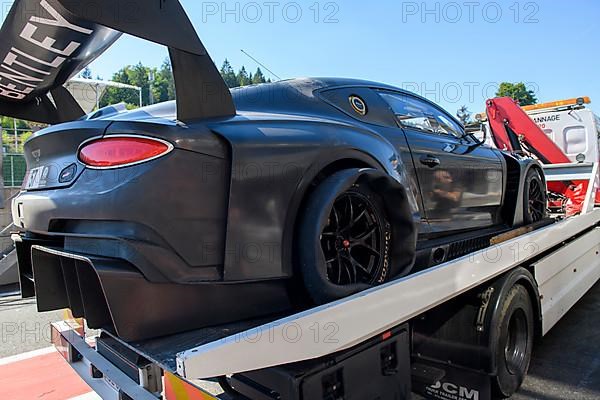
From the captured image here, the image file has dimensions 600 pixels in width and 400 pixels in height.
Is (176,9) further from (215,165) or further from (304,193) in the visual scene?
(304,193)

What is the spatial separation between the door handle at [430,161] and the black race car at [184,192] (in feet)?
1.59

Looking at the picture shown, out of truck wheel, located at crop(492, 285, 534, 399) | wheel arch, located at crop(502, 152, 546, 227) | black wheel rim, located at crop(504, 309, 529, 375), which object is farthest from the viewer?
wheel arch, located at crop(502, 152, 546, 227)

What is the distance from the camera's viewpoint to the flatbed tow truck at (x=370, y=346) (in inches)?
65.3

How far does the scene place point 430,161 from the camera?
314 centimetres

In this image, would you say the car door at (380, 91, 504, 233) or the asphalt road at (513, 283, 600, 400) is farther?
the asphalt road at (513, 283, 600, 400)

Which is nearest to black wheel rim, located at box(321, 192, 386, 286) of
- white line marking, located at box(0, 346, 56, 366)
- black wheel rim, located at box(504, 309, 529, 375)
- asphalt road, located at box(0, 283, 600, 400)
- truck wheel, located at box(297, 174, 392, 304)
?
truck wheel, located at box(297, 174, 392, 304)

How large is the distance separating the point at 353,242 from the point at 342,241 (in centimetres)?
7

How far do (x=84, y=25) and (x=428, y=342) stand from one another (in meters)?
2.65

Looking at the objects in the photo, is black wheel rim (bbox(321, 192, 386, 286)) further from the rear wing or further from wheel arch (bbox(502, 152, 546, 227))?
wheel arch (bbox(502, 152, 546, 227))

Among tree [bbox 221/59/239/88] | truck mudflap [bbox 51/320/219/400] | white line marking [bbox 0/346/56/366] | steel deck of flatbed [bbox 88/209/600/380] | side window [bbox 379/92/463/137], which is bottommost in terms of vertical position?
white line marking [bbox 0/346/56/366]

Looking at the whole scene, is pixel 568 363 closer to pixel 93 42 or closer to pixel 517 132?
pixel 93 42

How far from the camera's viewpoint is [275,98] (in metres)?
2.52

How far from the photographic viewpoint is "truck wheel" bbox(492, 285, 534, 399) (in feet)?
9.72

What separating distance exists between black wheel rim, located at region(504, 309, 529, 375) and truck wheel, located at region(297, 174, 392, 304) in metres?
1.42
